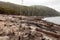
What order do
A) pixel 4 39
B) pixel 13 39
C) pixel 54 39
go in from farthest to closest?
pixel 54 39 → pixel 13 39 → pixel 4 39

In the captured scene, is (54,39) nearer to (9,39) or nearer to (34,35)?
(34,35)

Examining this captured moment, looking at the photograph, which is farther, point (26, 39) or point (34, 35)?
point (34, 35)

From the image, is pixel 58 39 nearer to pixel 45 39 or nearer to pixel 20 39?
pixel 45 39

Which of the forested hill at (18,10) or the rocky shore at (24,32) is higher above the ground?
the rocky shore at (24,32)

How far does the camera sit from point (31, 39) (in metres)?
16.5

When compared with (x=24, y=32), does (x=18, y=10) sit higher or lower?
lower

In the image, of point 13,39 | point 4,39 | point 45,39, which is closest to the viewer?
point 4,39

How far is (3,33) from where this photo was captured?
18109 millimetres

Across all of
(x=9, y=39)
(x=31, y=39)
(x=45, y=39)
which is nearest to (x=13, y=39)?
(x=9, y=39)

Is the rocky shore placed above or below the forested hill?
above

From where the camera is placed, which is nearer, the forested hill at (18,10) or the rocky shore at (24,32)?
the rocky shore at (24,32)

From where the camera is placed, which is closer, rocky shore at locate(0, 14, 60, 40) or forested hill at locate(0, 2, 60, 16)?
rocky shore at locate(0, 14, 60, 40)

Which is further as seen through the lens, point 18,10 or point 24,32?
point 18,10

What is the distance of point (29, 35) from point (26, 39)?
39.9 inches
